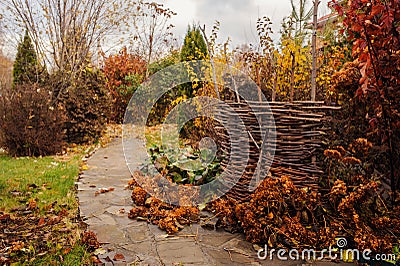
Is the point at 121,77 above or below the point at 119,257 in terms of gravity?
above

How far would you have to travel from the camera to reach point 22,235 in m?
2.78

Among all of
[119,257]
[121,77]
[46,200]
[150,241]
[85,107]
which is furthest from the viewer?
[121,77]

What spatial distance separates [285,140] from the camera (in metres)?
2.68

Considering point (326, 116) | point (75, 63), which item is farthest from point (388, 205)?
point (75, 63)

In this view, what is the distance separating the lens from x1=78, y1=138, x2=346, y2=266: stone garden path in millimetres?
2271

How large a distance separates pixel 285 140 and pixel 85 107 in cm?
528

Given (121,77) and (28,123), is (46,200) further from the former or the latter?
(121,77)

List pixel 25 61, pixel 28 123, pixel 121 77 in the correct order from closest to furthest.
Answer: pixel 28 123, pixel 25 61, pixel 121 77

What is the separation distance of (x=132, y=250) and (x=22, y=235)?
3.24 feet

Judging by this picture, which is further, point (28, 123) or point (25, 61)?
point (25, 61)

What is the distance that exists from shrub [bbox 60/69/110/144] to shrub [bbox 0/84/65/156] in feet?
2.34

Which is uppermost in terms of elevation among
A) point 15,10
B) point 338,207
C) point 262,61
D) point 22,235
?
point 15,10

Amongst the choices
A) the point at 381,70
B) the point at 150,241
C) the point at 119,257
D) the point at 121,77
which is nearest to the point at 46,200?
the point at 150,241

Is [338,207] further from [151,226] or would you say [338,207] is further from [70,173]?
[70,173]
